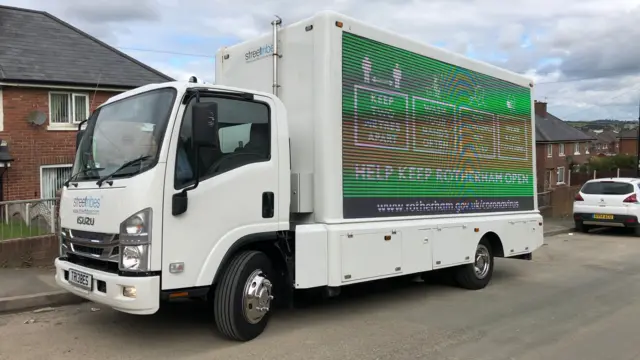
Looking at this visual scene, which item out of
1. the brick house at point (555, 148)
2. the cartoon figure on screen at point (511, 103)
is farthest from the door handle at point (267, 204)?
the brick house at point (555, 148)

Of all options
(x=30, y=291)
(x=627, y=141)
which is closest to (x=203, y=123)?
(x=30, y=291)

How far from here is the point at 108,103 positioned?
548cm

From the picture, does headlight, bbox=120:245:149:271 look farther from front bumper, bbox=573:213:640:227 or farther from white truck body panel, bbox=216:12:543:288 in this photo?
front bumper, bbox=573:213:640:227

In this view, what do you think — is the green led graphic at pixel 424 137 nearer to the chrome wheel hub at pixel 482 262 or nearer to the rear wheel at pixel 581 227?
the chrome wheel hub at pixel 482 262

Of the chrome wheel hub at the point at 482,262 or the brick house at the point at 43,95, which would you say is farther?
the brick house at the point at 43,95

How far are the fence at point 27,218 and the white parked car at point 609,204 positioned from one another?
1457 centimetres

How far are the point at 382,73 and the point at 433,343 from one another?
10.2 feet

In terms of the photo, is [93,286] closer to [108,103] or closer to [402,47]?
[108,103]

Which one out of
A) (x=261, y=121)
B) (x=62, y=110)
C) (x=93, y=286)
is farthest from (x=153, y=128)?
(x=62, y=110)

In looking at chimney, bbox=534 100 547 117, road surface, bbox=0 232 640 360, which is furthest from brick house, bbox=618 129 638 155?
road surface, bbox=0 232 640 360

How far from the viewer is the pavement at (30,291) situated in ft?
21.4

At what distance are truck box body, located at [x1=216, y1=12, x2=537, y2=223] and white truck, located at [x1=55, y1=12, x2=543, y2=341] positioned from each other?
0.06 feet

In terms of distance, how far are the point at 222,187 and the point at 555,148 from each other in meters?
48.7

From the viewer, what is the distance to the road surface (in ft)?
16.0
